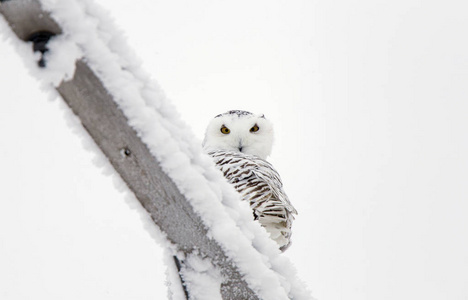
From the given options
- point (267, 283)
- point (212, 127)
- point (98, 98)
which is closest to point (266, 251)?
point (267, 283)

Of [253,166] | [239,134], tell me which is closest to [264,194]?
[253,166]

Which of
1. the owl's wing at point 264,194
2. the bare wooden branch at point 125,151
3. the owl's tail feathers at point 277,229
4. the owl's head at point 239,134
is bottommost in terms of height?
the bare wooden branch at point 125,151

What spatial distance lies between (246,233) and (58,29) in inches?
24.0

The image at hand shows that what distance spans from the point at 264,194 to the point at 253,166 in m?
0.40

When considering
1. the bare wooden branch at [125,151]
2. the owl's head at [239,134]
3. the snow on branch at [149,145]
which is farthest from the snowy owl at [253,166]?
the bare wooden branch at [125,151]

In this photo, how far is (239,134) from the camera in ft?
13.0

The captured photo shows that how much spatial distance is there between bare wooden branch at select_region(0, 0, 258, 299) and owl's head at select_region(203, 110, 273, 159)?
2.90 meters

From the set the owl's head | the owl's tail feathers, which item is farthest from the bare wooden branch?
the owl's head

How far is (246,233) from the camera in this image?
1.12 m

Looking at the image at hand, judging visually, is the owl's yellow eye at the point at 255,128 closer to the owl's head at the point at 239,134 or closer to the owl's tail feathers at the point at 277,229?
the owl's head at the point at 239,134

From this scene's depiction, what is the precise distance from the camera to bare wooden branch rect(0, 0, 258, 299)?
2.60 ft

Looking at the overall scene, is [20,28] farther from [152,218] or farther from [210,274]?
[210,274]

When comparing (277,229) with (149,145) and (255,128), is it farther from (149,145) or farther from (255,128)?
(149,145)

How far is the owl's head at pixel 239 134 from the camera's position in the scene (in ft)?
13.0
